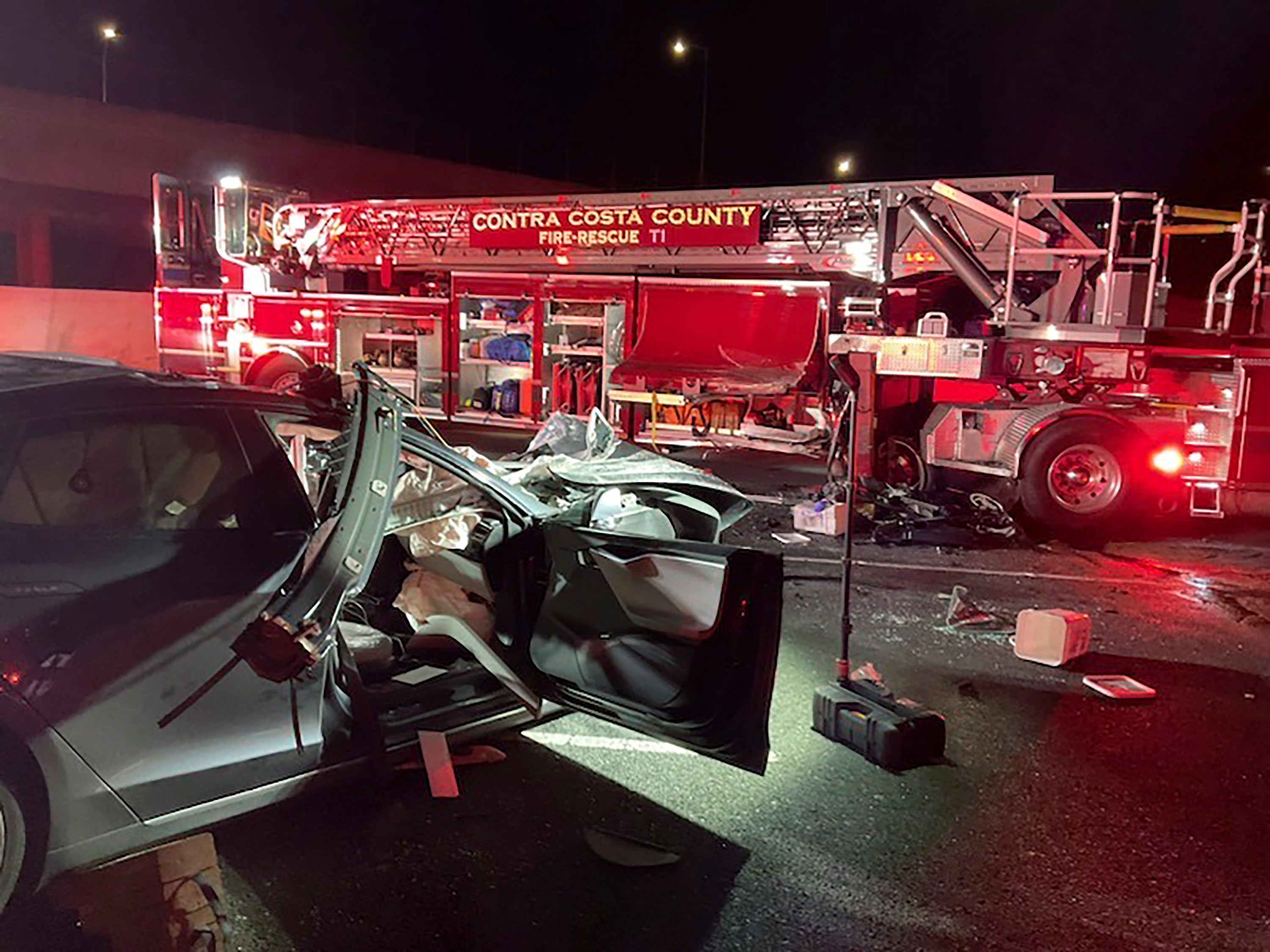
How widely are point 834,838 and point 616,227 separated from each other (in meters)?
8.59

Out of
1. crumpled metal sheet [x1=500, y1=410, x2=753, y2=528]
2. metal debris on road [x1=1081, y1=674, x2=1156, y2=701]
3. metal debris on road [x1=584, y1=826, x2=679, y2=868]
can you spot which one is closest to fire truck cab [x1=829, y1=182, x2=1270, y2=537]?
crumpled metal sheet [x1=500, y1=410, x2=753, y2=528]

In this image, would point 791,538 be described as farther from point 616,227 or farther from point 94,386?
point 94,386

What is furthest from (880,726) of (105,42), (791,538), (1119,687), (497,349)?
(105,42)

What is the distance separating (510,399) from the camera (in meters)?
13.0

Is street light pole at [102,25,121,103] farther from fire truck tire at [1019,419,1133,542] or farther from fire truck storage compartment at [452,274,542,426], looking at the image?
fire truck tire at [1019,419,1133,542]

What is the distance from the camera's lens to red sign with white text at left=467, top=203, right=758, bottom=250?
1066 cm

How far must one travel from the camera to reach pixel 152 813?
3.09 metres

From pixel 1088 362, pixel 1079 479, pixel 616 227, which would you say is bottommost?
pixel 1079 479

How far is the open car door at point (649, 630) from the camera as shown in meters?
3.63

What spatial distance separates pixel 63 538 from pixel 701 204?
857cm

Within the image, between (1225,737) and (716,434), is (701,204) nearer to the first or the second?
(716,434)

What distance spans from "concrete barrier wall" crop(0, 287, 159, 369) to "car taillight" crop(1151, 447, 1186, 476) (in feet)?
51.6

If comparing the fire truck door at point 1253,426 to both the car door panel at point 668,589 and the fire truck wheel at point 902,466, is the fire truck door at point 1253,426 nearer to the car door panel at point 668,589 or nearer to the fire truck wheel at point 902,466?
the fire truck wheel at point 902,466

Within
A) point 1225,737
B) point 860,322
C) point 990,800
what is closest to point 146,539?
point 990,800
